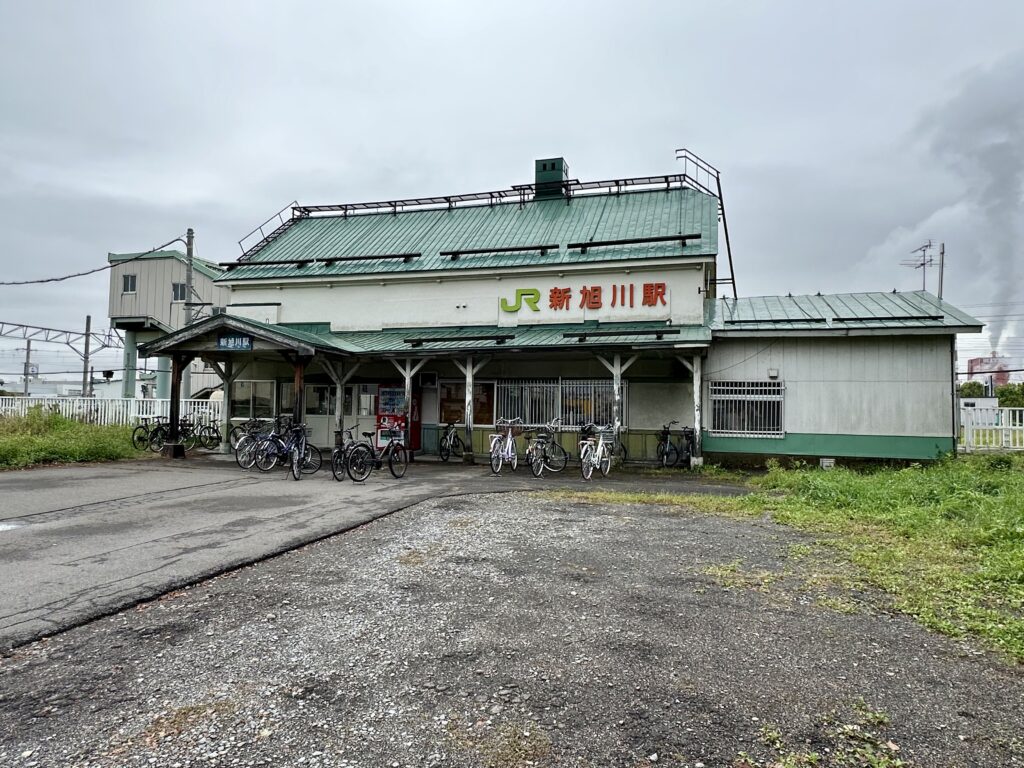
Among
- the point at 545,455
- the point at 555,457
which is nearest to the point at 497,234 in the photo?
the point at 555,457

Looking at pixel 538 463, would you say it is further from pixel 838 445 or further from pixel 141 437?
pixel 141 437

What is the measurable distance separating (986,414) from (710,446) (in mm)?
8484

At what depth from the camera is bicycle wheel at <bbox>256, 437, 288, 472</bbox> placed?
13.0m

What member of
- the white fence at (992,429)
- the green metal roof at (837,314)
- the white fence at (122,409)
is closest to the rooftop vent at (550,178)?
the green metal roof at (837,314)

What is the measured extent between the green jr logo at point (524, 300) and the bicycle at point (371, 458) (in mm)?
5721

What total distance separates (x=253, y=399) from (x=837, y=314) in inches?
652

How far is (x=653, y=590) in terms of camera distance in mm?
4758

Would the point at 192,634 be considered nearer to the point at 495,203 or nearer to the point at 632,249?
the point at 632,249

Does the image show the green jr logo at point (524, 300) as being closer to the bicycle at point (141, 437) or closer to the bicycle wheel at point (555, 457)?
the bicycle wheel at point (555, 457)

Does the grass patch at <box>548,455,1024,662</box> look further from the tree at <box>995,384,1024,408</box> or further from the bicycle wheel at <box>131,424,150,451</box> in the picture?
the tree at <box>995,384,1024,408</box>

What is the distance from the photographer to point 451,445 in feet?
51.7

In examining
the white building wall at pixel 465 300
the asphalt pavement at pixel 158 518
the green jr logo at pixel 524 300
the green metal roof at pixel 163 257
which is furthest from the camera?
the green metal roof at pixel 163 257

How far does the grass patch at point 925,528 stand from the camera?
4316mm

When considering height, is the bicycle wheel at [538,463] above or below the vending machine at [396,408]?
below
